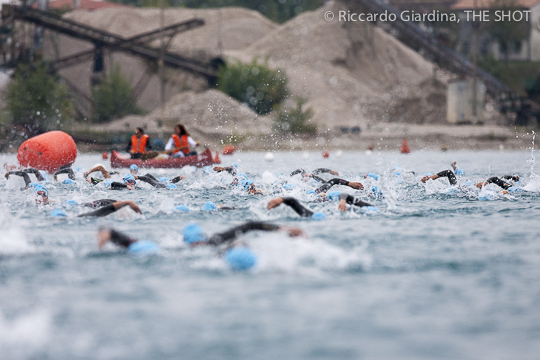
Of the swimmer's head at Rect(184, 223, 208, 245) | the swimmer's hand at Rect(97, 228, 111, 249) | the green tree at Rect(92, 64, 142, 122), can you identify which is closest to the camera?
the swimmer's hand at Rect(97, 228, 111, 249)

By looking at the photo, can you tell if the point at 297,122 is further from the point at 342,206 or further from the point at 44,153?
the point at 342,206

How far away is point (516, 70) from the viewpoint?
49.5 metres

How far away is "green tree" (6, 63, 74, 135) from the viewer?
30.5 m

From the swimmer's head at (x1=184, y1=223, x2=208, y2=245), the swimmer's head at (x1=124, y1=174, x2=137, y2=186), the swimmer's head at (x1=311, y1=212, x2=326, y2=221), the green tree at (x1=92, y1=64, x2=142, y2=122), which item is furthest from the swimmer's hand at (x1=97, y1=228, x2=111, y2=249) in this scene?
the green tree at (x1=92, y1=64, x2=142, y2=122)

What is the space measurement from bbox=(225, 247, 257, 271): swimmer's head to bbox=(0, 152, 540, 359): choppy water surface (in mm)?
93

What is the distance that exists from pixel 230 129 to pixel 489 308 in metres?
29.5

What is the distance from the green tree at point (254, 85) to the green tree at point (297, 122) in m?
4.77


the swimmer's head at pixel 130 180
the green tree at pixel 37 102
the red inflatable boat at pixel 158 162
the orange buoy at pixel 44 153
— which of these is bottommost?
the swimmer's head at pixel 130 180

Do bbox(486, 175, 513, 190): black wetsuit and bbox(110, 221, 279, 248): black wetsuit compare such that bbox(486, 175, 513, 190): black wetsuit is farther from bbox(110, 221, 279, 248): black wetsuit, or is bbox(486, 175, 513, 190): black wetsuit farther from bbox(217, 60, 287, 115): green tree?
bbox(217, 60, 287, 115): green tree

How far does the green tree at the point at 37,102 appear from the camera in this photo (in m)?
30.5

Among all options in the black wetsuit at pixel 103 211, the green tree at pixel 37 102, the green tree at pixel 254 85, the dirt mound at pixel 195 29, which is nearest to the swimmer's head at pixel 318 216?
the black wetsuit at pixel 103 211

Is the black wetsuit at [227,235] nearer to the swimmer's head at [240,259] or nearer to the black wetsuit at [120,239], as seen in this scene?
the black wetsuit at [120,239]

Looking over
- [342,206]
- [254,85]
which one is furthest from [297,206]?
[254,85]

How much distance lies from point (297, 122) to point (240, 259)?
27.5 metres
